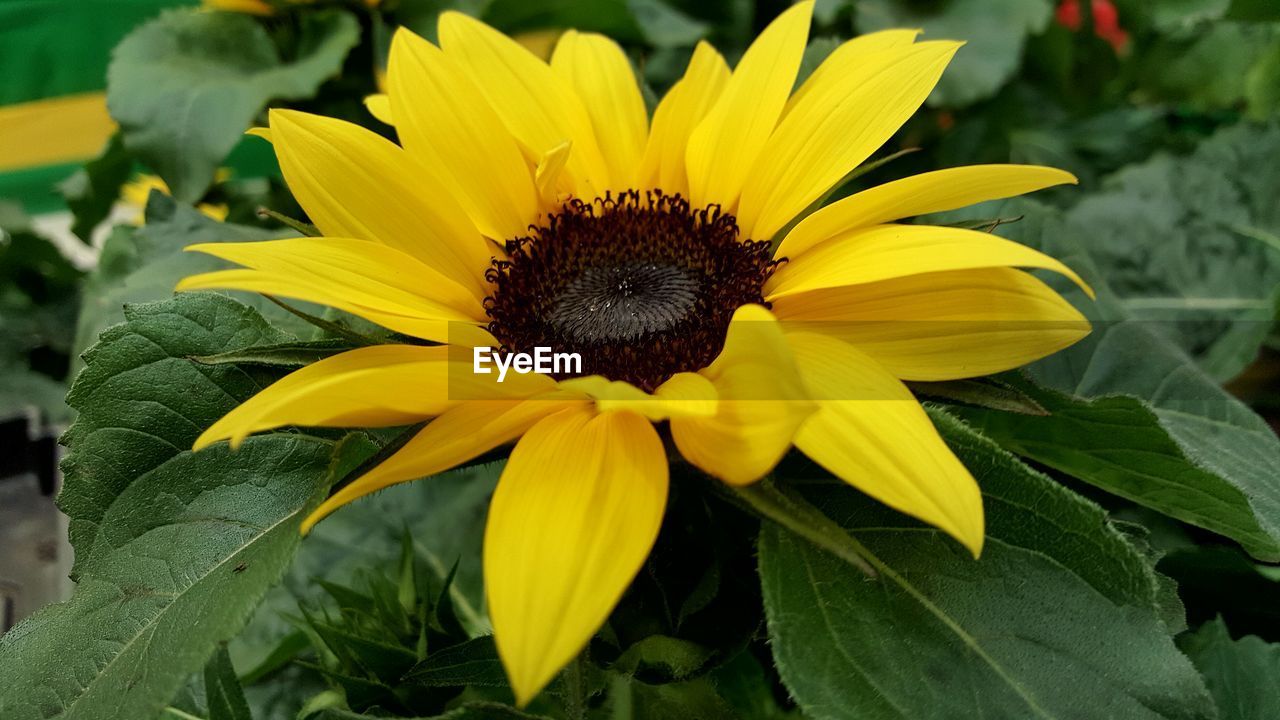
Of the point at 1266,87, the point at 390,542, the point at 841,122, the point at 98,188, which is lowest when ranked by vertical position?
the point at 390,542

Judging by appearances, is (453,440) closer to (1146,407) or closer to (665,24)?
(1146,407)

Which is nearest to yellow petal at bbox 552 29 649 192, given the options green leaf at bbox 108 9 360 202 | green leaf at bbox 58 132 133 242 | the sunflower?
the sunflower

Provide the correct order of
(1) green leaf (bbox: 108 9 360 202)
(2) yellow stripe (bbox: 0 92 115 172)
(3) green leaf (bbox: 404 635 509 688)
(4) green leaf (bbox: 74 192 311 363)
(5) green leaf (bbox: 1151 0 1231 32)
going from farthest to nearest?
(2) yellow stripe (bbox: 0 92 115 172) < (5) green leaf (bbox: 1151 0 1231 32) < (1) green leaf (bbox: 108 9 360 202) < (4) green leaf (bbox: 74 192 311 363) < (3) green leaf (bbox: 404 635 509 688)

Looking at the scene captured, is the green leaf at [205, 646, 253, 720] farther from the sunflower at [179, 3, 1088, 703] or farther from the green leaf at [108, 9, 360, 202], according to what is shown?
the green leaf at [108, 9, 360, 202]

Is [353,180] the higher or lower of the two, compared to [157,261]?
higher

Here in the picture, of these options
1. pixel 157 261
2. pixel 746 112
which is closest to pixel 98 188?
pixel 157 261

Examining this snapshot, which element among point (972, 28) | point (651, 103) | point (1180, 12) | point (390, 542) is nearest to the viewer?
point (651, 103)

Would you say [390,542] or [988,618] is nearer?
[988,618]
